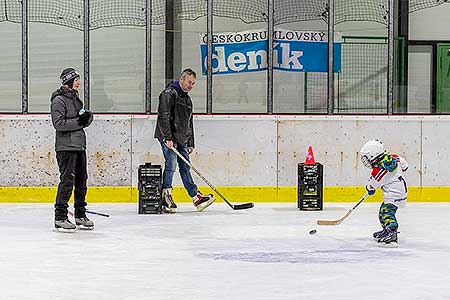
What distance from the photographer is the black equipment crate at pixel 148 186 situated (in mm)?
10523

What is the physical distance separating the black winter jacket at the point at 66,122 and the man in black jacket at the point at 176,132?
183cm

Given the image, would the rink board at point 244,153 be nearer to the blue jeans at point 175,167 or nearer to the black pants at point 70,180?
the blue jeans at point 175,167

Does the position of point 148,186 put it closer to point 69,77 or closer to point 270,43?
point 69,77

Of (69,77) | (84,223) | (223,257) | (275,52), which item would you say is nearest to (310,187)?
(275,52)

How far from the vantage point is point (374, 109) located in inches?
500

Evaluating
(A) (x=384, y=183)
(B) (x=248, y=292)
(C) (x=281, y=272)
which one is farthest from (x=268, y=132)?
(B) (x=248, y=292)

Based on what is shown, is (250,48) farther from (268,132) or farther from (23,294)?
(23,294)

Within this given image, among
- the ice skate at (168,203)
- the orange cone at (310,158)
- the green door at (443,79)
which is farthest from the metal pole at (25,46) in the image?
the green door at (443,79)

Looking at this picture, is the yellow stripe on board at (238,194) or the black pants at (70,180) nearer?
the black pants at (70,180)

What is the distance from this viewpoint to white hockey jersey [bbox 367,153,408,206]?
7.77 metres

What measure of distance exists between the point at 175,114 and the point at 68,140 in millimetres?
2150

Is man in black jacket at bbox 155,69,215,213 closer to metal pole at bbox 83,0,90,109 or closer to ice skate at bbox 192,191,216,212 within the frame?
ice skate at bbox 192,191,216,212

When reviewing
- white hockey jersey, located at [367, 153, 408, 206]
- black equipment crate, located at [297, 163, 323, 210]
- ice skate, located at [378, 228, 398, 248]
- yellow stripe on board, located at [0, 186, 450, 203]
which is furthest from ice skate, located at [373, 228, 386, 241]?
yellow stripe on board, located at [0, 186, 450, 203]

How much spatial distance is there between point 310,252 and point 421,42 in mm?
6931
